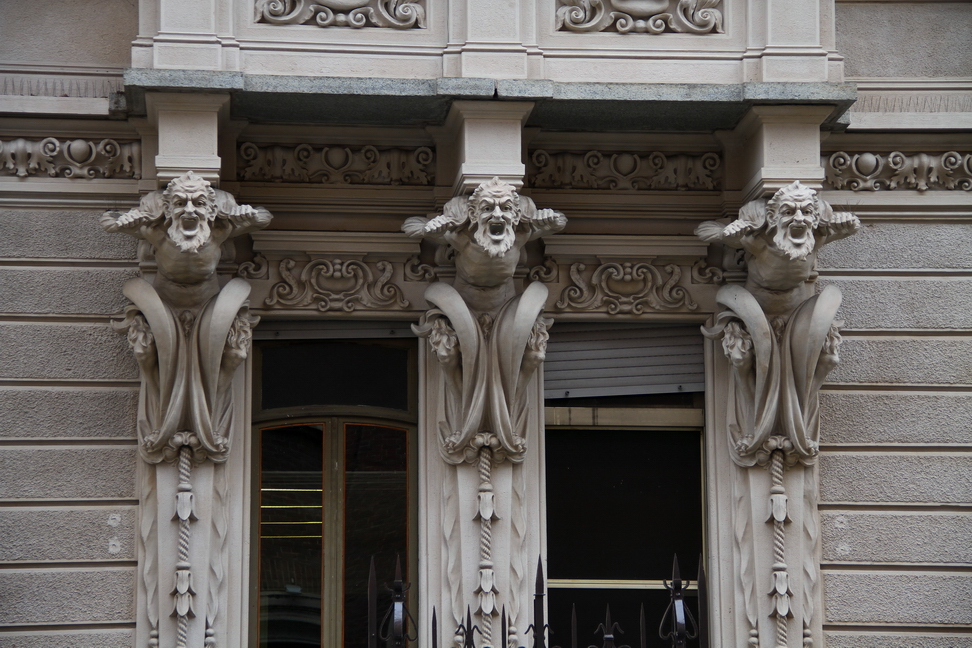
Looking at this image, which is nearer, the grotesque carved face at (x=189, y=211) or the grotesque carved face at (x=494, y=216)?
the grotesque carved face at (x=189, y=211)

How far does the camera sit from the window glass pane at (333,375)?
11586mm

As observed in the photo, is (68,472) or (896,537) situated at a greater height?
(68,472)

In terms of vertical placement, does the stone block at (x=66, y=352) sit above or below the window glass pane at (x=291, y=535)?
above

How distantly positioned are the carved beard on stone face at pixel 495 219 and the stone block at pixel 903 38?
10.2 ft

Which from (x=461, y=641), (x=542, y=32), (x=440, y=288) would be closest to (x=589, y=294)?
(x=440, y=288)

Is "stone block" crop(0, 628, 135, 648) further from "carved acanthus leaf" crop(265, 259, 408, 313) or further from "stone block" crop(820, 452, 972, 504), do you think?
"stone block" crop(820, 452, 972, 504)

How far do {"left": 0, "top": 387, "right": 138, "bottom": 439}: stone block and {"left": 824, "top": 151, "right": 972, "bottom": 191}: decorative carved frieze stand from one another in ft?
17.5

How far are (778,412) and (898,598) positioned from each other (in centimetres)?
161

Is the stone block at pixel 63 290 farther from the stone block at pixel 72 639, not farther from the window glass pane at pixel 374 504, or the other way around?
the stone block at pixel 72 639

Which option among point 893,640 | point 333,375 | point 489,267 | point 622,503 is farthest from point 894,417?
point 333,375

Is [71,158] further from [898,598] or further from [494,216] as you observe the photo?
[898,598]

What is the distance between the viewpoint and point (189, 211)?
1023 cm

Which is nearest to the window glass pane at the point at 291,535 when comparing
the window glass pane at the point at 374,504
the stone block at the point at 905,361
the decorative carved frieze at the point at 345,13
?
the window glass pane at the point at 374,504

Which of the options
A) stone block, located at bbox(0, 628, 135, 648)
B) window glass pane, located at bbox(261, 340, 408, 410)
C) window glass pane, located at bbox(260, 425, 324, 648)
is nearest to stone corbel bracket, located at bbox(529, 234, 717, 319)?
window glass pane, located at bbox(261, 340, 408, 410)
